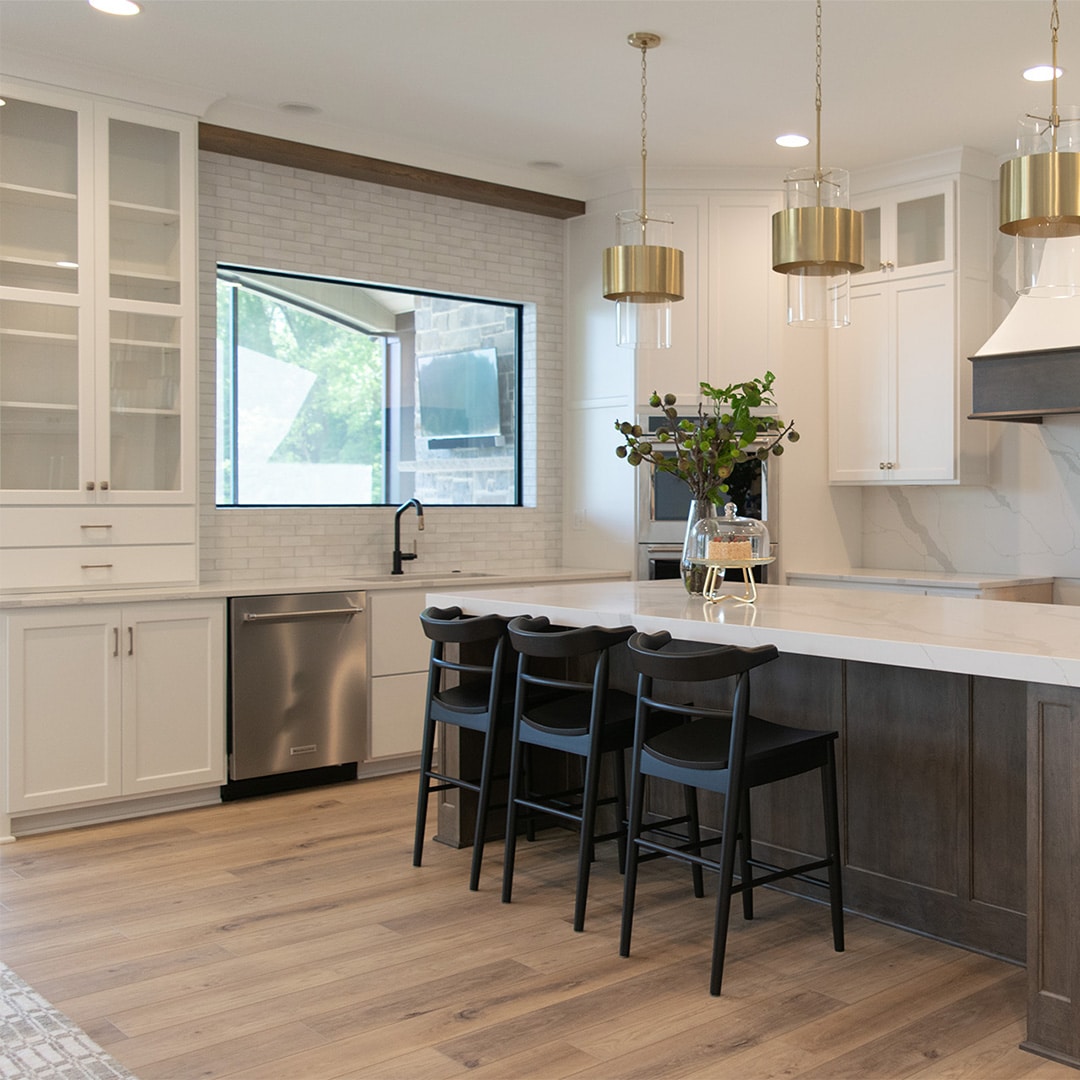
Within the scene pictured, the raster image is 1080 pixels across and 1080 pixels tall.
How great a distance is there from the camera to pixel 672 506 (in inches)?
241

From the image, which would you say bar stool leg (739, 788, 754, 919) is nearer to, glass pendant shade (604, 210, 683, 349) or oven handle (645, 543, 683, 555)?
glass pendant shade (604, 210, 683, 349)

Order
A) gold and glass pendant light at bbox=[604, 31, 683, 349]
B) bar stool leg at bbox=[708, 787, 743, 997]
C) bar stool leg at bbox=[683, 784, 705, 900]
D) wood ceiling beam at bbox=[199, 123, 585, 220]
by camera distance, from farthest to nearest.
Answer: wood ceiling beam at bbox=[199, 123, 585, 220] → gold and glass pendant light at bbox=[604, 31, 683, 349] → bar stool leg at bbox=[683, 784, 705, 900] → bar stool leg at bbox=[708, 787, 743, 997]

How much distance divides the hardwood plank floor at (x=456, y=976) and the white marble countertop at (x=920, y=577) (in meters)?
2.35

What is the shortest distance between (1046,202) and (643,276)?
1.40 metres

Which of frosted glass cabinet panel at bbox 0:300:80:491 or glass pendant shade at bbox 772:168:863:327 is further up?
glass pendant shade at bbox 772:168:863:327

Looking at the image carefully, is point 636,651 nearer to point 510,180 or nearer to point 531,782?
point 531,782

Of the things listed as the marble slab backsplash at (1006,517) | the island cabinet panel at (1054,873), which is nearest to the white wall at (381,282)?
the marble slab backsplash at (1006,517)

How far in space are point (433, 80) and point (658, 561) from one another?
8.60 feet

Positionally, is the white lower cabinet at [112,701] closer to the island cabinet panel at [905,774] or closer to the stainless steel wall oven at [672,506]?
the stainless steel wall oven at [672,506]

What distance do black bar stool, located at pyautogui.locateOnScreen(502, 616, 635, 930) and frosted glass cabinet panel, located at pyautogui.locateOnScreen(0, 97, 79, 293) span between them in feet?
8.21

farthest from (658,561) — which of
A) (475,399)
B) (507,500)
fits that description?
(475,399)

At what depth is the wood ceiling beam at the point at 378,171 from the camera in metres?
5.20

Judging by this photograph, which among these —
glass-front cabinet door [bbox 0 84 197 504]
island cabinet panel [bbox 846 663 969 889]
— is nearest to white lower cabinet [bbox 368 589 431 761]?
glass-front cabinet door [bbox 0 84 197 504]

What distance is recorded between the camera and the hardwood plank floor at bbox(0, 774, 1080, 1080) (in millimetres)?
2600
